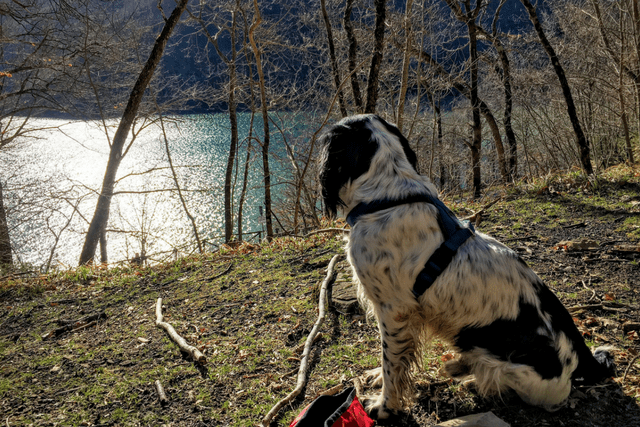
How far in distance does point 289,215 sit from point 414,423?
56.0 feet

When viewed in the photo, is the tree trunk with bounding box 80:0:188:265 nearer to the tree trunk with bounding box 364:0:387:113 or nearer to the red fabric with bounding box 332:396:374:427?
the tree trunk with bounding box 364:0:387:113

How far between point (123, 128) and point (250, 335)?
6.89 m

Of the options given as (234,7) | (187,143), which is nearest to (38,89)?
(234,7)

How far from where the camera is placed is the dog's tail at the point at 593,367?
2430mm

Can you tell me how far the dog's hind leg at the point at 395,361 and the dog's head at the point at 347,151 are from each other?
0.88 m

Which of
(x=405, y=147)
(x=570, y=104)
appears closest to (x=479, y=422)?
(x=405, y=147)

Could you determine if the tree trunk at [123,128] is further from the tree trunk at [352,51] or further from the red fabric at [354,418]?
the red fabric at [354,418]

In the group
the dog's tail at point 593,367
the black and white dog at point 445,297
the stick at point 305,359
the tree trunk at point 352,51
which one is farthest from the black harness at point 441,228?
the tree trunk at point 352,51

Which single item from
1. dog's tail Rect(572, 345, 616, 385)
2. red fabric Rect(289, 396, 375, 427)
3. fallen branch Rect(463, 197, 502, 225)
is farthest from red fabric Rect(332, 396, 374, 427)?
fallen branch Rect(463, 197, 502, 225)

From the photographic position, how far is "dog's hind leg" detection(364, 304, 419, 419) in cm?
253

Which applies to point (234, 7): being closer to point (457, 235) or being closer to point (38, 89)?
point (38, 89)

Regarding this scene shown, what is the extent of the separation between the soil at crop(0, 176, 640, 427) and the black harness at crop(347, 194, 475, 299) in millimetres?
816

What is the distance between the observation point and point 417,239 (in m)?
2.38

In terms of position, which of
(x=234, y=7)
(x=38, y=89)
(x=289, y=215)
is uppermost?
(x=234, y=7)
